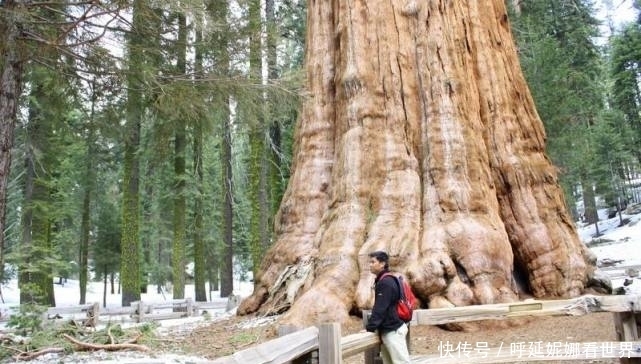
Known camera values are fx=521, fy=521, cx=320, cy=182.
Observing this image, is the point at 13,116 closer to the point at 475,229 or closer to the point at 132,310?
the point at 475,229

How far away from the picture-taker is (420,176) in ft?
29.1

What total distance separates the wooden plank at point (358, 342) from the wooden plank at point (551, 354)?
22.7 inches

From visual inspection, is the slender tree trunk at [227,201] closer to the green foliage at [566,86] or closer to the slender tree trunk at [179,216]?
the slender tree trunk at [179,216]

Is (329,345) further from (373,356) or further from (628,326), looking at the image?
(628,326)

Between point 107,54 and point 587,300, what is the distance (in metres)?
6.82

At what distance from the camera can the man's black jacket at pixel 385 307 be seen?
432cm

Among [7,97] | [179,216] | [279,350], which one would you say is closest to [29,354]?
[7,97]

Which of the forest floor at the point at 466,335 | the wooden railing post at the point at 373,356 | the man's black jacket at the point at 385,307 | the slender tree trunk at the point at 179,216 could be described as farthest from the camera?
the slender tree trunk at the point at 179,216

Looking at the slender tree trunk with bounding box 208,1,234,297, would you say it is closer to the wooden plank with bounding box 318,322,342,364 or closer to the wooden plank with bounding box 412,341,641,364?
the wooden plank with bounding box 412,341,641,364

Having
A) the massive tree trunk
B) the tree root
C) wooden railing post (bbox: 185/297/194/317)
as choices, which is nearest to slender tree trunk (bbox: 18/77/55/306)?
wooden railing post (bbox: 185/297/194/317)

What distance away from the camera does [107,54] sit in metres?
7.47

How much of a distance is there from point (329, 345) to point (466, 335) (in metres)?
4.28

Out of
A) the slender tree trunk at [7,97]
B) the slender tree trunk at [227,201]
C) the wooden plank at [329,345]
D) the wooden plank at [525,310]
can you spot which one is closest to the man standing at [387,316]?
the wooden plank at [525,310]

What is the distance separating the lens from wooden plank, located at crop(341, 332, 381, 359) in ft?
12.5
